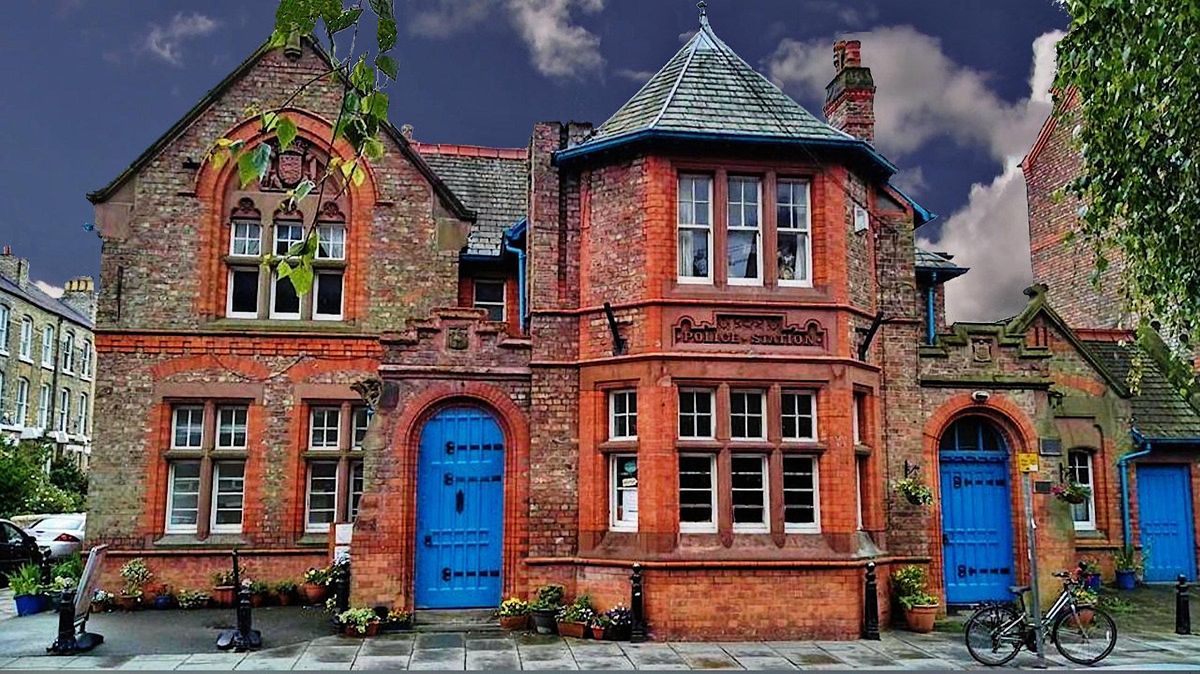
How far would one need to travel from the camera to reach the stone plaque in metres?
14.0

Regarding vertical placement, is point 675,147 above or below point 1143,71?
above

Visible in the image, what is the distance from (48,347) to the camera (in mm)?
41938

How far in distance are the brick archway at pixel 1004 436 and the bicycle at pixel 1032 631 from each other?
2384 millimetres

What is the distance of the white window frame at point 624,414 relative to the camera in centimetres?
1417

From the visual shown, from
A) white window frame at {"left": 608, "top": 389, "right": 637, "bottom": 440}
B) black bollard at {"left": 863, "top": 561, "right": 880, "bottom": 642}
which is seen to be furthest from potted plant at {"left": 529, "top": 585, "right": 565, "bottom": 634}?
black bollard at {"left": 863, "top": 561, "right": 880, "bottom": 642}

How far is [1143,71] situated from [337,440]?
46.4ft

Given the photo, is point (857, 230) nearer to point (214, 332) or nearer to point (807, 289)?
point (807, 289)

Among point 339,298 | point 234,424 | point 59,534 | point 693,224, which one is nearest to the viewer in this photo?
point 693,224

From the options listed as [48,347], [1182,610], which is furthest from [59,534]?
[1182,610]

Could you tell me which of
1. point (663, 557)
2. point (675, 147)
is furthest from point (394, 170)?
point (663, 557)

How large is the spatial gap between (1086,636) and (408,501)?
957cm

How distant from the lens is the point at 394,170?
18438 millimetres

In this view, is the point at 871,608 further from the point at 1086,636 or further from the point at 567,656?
the point at 567,656

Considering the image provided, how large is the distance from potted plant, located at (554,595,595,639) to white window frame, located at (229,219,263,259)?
931cm
